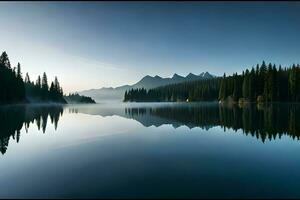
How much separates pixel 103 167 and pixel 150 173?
2.63 metres

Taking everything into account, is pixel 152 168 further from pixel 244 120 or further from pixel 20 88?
pixel 20 88

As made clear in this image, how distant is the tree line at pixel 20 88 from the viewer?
87.8 meters

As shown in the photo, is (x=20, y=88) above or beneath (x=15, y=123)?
above

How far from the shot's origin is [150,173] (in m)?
12.2

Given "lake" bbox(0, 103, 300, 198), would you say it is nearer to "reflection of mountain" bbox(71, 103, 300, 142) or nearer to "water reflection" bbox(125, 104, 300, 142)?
"water reflection" bbox(125, 104, 300, 142)

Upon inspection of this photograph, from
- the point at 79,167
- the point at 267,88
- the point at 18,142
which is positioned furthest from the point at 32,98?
the point at 79,167

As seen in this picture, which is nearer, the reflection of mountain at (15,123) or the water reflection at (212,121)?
the reflection of mountain at (15,123)

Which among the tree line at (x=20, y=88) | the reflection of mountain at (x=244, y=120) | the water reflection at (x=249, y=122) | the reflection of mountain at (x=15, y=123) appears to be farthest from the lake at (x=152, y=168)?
the tree line at (x=20, y=88)

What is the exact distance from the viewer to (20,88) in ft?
343

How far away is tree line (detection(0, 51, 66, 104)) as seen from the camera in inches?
3457

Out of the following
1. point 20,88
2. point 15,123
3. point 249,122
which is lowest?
point 15,123

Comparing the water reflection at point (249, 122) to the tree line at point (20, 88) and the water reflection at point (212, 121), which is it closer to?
the water reflection at point (212, 121)

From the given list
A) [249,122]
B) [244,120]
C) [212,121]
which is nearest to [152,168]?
[249,122]

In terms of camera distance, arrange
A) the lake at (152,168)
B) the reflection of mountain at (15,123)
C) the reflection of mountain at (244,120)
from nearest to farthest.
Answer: the lake at (152,168) → the reflection of mountain at (15,123) → the reflection of mountain at (244,120)
